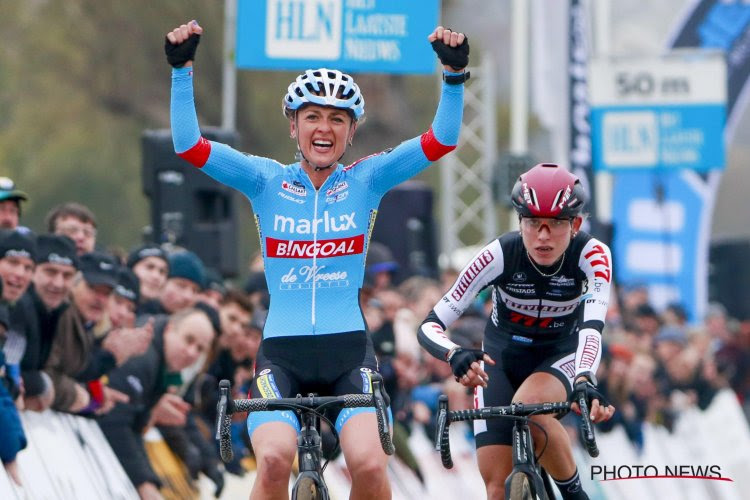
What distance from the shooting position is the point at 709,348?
22.2 meters

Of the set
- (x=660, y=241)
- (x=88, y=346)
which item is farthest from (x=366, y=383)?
(x=660, y=241)

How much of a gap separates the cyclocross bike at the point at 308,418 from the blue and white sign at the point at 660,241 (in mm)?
17885

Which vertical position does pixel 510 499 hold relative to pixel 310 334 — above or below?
below

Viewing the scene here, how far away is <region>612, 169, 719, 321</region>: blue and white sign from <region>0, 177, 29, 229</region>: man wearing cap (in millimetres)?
15995

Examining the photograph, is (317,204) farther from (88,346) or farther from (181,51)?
(88,346)

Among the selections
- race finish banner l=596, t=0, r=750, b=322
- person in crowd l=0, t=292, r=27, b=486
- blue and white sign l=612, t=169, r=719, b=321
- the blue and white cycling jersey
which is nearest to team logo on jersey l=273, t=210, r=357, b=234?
the blue and white cycling jersey

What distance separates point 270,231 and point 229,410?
1.17 meters

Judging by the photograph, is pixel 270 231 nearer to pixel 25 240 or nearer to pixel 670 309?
pixel 25 240

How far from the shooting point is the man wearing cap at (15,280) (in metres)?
9.42

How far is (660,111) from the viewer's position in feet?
77.9

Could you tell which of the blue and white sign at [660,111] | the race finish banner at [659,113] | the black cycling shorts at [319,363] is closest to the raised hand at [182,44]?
the black cycling shorts at [319,363]

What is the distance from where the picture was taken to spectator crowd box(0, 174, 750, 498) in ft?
31.9

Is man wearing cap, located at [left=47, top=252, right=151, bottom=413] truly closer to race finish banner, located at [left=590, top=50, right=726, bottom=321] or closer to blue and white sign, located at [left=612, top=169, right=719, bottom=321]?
race finish banner, located at [left=590, top=50, right=726, bottom=321]

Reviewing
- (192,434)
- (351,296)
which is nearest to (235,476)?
(192,434)
